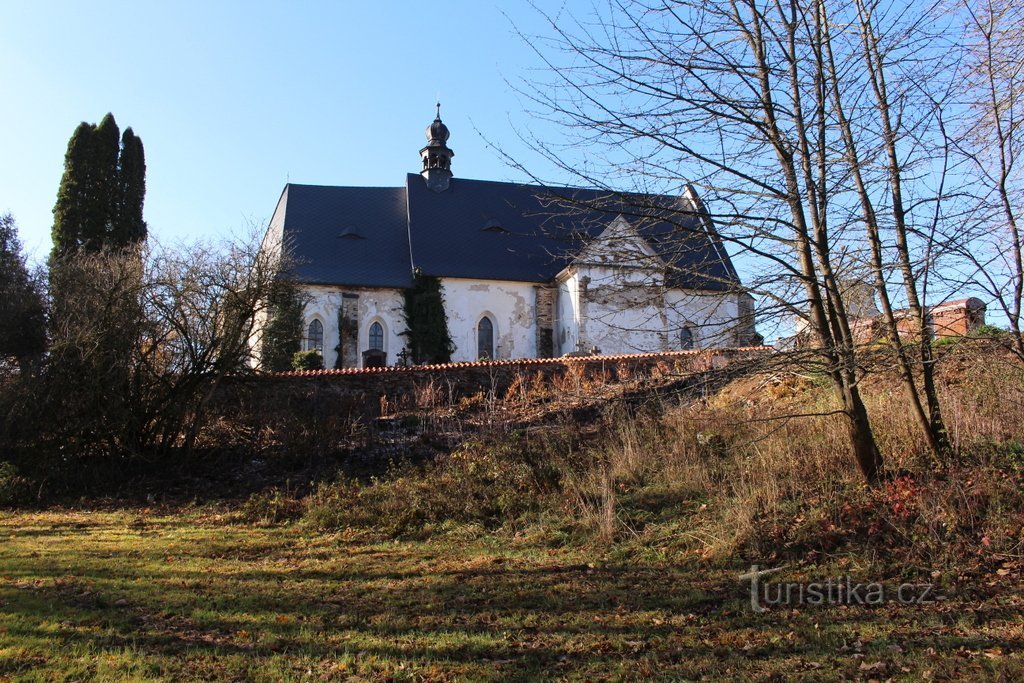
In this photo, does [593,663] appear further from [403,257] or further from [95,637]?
[403,257]

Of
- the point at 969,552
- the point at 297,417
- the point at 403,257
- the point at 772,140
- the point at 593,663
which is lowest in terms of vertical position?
the point at 593,663

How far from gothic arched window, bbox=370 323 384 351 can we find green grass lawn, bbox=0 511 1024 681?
865 inches

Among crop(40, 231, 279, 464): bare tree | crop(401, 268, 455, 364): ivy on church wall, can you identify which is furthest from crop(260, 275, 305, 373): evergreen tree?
crop(401, 268, 455, 364): ivy on church wall

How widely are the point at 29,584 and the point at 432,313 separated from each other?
903 inches

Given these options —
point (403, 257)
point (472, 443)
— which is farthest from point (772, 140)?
point (403, 257)

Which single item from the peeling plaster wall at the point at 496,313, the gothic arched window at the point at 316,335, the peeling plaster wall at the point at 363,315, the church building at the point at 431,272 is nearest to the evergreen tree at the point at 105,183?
the church building at the point at 431,272

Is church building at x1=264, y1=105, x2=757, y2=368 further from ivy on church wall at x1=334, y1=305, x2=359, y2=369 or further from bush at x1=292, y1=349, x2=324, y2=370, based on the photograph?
bush at x1=292, y1=349, x2=324, y2=370

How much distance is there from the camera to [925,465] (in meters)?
7.85

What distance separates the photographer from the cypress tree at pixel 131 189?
26453mm

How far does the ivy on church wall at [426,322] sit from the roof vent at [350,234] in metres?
3.16

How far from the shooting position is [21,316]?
13.3 meters

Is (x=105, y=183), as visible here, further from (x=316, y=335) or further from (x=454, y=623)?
(x=454, y=623)

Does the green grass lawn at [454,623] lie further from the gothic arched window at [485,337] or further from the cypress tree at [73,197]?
the gothic arched window at [485,337]

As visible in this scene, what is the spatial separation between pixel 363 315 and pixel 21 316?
16452 millimetres
